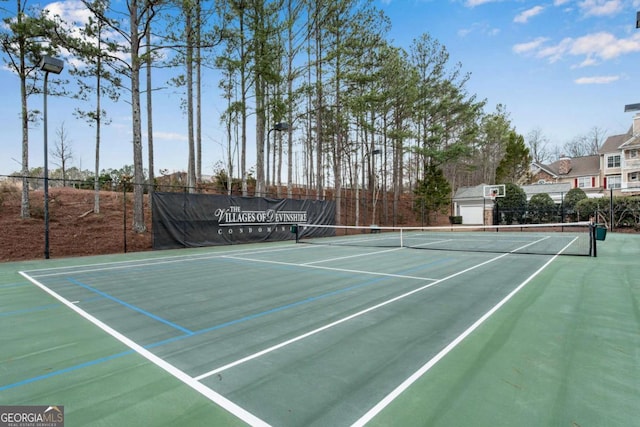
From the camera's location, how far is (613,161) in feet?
114

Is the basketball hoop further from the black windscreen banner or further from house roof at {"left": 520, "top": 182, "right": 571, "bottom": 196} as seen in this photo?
the black windscreen banner

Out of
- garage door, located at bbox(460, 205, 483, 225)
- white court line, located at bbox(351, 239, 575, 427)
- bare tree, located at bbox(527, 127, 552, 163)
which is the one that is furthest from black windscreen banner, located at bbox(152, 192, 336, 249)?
bare tree, located at bbox(527, 127, 552, 163)

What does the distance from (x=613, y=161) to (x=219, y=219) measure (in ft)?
141

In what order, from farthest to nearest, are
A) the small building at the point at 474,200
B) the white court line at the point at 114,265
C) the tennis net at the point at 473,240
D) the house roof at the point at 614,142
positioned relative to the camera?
1. the house roof at the point at 614,142
2. the small building at the point at 474,200
3. the tennis net at the point at 473,240
4. the white court line at the point at 114,265

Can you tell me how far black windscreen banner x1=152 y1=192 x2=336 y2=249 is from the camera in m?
11.5

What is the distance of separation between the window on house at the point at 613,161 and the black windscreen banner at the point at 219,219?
3790cm

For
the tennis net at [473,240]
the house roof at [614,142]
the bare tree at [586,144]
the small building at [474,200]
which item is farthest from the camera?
the bare tree at [586,144]

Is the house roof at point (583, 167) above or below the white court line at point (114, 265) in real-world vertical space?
above

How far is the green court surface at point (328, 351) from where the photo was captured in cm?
192

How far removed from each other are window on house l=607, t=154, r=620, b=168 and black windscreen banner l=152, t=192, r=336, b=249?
37905 millimetres

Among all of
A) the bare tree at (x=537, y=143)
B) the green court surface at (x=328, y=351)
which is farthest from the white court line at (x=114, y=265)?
the bare tree at (x=537, y=143)

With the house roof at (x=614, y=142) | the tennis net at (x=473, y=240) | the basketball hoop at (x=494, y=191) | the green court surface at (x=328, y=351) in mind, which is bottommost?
the tennis net at (x=473, y=240)

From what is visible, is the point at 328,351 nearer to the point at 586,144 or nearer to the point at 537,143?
the point at 537,143

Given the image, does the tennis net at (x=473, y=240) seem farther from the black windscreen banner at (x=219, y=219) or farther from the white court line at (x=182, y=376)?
the white court line at (x=182, y=376)
